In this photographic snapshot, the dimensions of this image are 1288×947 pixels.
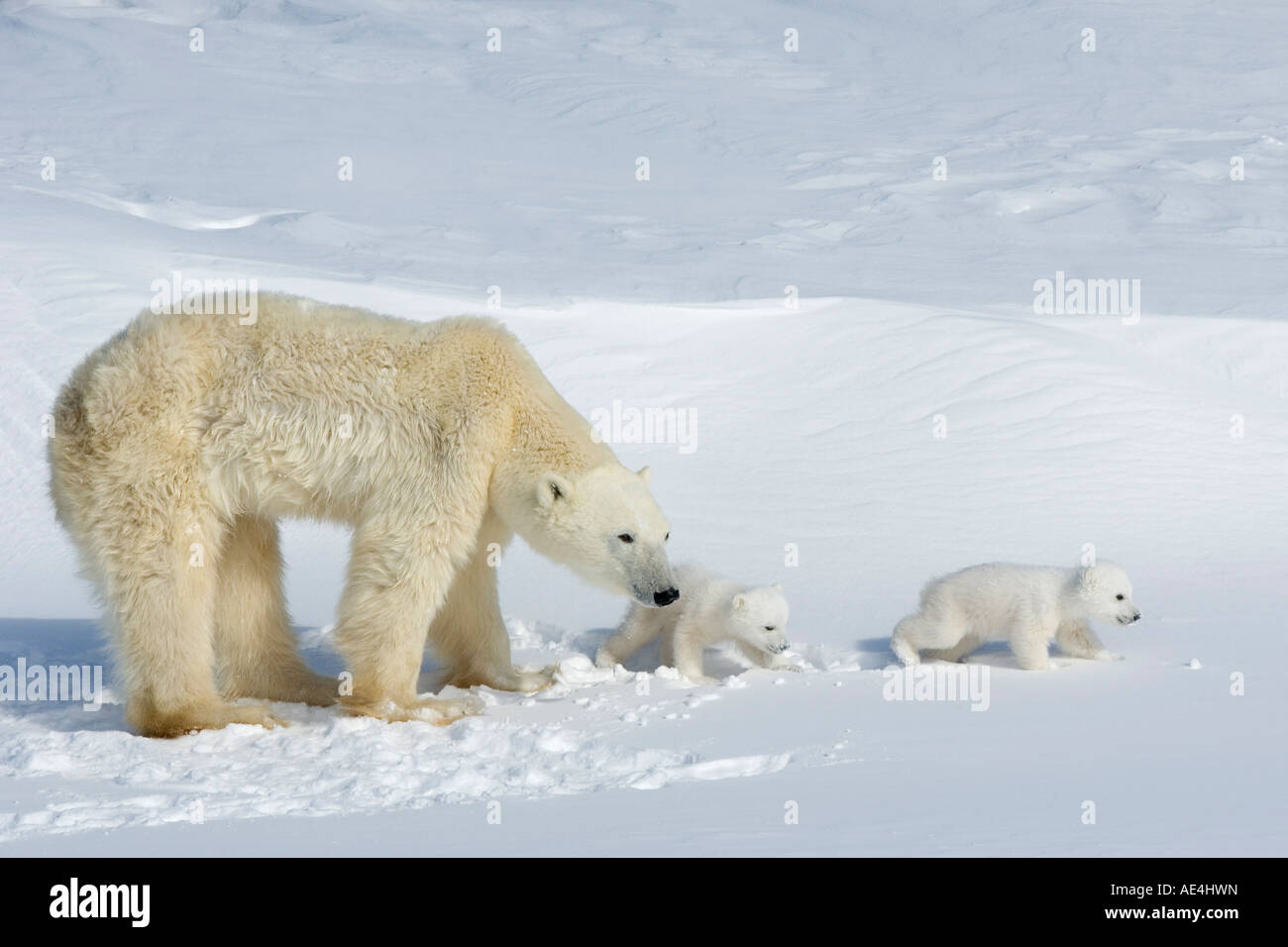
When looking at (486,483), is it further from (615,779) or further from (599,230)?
(599,230)

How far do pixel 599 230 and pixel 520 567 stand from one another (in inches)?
664

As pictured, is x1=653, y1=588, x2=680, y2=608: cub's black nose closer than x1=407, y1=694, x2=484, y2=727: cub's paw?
No

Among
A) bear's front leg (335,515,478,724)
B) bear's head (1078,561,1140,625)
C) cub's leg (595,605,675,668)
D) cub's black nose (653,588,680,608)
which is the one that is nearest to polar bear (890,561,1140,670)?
bear's head (1078,561,1140,625)

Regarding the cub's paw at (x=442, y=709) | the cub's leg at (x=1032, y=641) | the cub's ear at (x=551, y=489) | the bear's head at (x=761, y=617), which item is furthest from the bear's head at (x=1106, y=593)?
the cub's paw at (x=442, y=709)

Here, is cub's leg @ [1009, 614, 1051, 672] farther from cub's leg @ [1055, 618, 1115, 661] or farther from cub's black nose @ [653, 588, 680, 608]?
cub's black nose @ [653, 588, 680, 608]

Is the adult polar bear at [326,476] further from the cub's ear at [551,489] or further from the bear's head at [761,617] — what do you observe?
the bear's head at [761,617]

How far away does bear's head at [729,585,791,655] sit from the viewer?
591 cm

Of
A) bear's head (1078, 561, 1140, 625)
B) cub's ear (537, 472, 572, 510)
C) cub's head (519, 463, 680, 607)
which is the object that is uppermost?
cub's ear (537, 472, 572, 510)

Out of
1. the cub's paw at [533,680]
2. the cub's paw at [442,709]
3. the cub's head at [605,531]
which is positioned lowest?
the cub's paw at [442,709]

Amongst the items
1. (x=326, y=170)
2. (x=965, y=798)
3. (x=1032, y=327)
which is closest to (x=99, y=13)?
(x=326, y=170)

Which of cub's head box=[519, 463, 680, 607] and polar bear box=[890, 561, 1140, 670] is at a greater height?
cub's head box=[519, 463, 680, 607]

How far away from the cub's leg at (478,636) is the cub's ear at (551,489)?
64cm

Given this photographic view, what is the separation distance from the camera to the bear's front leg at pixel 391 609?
521 cm

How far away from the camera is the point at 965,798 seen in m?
3.79
